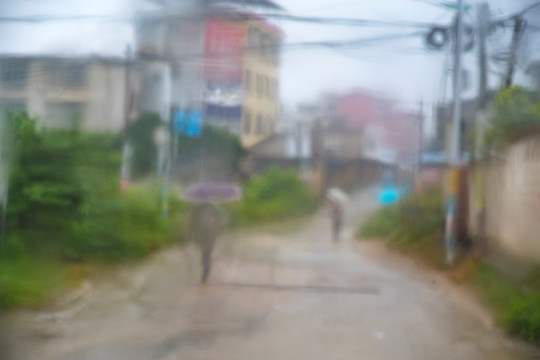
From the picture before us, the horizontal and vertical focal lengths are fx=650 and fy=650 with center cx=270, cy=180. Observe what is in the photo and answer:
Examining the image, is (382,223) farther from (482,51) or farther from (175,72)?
(175,72)

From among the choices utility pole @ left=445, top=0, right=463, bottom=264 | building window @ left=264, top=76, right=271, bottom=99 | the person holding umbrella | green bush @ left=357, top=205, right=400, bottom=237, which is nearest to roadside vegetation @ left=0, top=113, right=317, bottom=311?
the person holding umbrella

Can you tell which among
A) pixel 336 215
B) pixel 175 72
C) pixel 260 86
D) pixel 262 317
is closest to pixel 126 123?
pixel 175 72

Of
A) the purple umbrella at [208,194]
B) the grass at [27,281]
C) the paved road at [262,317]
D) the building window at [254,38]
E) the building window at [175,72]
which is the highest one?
the building window at [254,38]

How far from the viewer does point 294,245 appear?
55.9 feet

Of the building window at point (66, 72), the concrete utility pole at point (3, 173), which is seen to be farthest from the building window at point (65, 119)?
the building window at point (66, 72)

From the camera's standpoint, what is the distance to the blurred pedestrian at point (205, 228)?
1119cm

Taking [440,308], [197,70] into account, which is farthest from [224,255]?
[440,308]

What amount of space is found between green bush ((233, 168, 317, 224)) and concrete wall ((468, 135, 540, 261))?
184 inches

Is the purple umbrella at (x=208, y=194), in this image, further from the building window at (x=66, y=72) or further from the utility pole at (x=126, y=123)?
the building window at (x=66, y=72)

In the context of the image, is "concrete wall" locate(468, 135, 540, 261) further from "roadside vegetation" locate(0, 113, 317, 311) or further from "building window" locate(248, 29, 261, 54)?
"roadside vegetation" locate(0, 113, 317, 311)

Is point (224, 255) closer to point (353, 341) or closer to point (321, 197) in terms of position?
point (321, 197)

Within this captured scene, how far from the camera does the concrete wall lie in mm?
9477

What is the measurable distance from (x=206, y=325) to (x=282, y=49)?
545cm

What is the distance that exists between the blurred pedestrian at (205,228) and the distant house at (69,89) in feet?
8.45
